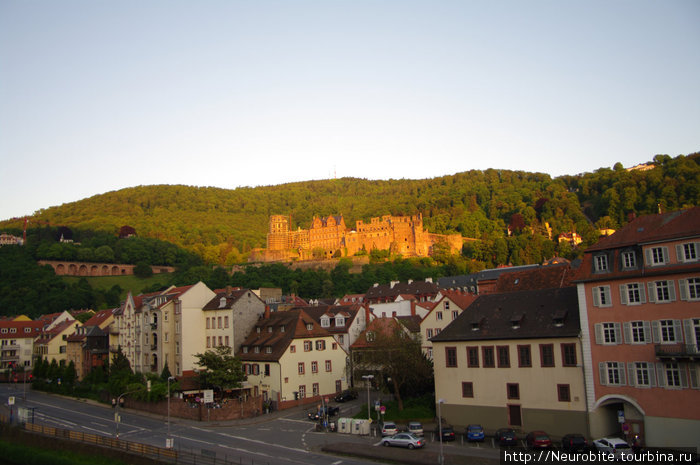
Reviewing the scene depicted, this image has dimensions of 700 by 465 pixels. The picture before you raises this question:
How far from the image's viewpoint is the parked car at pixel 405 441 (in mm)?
36781

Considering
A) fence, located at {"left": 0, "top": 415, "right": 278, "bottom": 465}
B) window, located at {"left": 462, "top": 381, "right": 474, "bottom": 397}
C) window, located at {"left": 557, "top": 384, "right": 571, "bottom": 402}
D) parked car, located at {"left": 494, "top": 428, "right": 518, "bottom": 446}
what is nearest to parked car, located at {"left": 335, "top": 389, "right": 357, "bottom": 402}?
window, located at {"left": 462, "top": 381, "right": 474, "bottom": 397}

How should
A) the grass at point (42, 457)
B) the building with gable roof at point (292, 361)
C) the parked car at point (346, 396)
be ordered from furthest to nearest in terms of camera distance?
A: the parked car at point (346, 396)
the building with gable roof at point (292, 361)
the grass at point (42, 457)

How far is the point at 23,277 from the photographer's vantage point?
15362 centimetres

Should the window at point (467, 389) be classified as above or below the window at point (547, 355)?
below

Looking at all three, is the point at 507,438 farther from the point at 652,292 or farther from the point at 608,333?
the point at 652,292

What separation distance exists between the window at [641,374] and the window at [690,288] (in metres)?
4.58

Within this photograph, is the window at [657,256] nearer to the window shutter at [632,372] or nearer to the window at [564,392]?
the window shutter at [632,372]

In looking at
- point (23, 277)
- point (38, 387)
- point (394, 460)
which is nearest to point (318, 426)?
point (394, 460)

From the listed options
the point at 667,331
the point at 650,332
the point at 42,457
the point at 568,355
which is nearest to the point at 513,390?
the point at 568,355

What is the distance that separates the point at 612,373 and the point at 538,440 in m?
6.29

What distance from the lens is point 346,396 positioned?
5681 cm

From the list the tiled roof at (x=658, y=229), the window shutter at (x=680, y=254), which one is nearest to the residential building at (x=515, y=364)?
the tiled roof at (x=658, y=229)

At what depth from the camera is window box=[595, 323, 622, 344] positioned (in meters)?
36.1

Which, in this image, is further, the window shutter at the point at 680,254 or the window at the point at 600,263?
the window at the point at 600,263
